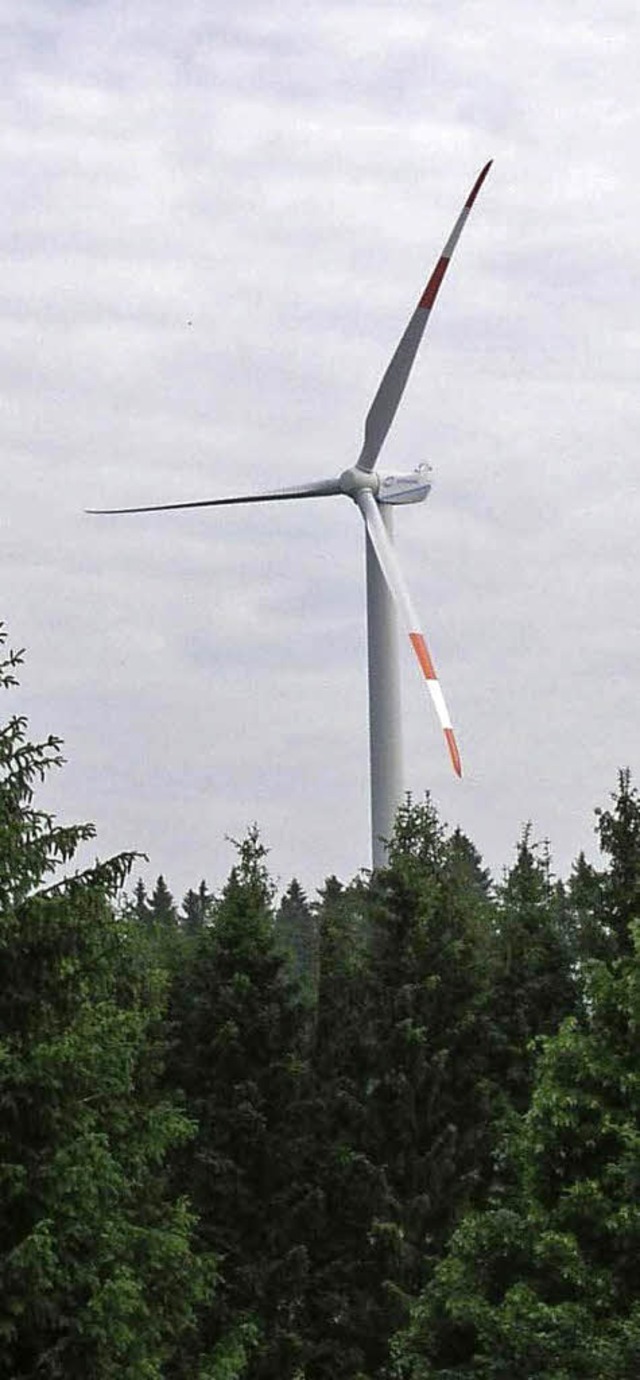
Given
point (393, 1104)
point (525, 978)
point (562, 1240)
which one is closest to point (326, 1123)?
point (393, 1104)

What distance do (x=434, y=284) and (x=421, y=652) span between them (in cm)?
1054

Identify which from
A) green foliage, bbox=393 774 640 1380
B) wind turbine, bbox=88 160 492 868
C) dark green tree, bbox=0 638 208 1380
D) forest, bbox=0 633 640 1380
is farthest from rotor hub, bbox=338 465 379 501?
dark green tree, bbox=0 638 208 1380

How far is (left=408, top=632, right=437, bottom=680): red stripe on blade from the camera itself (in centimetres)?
5647

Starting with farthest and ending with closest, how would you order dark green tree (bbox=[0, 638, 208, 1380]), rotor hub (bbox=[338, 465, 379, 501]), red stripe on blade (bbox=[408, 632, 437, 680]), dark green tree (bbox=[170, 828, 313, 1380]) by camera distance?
rotor hub (bbox=[338, 465, 379, 501]) → red stripe on blade (bbox=[408, 632, 437, 680]) → dark green tree (bbox=[170, 828, 313, 1380]) → dark green tree (bbox=[0, 638, 208, 1380])

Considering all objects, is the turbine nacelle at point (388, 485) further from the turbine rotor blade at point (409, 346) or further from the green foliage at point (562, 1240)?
A: the green foliage at point (562, 1240)

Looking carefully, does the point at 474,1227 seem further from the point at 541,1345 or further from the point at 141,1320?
the point at 141,1320

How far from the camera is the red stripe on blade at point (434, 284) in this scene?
60688mm

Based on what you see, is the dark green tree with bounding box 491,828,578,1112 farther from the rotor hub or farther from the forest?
the rotor hub

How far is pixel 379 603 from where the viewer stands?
207ft

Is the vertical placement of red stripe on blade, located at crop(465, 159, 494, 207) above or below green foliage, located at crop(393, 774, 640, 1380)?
above

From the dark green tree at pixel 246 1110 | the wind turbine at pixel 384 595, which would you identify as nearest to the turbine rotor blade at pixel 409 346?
the wind turbine at pixel 384 595

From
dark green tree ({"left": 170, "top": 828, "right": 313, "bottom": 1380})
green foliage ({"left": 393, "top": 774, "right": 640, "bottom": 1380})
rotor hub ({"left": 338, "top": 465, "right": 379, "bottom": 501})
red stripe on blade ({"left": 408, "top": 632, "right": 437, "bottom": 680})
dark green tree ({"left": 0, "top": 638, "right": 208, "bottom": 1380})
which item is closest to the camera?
dark green tree ({"left": 0, "top": 638, "right": 208, "bottom": 1380})

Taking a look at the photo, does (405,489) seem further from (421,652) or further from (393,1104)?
(393,1104)

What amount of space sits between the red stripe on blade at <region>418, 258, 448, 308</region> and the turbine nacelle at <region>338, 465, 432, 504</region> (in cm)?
640
